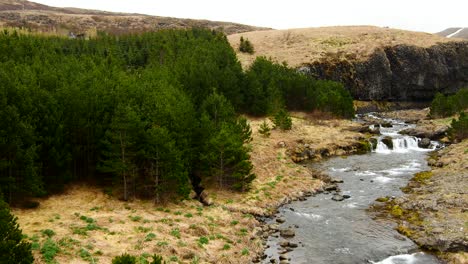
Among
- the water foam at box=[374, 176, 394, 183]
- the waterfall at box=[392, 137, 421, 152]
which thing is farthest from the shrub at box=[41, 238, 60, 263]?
the waterfall at box=[392, 137, 421, 152]

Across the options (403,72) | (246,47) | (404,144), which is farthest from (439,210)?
(246,47)

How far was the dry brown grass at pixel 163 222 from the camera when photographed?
33.0 meters

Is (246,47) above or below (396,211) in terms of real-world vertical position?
above

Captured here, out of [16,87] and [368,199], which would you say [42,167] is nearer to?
[16,87]

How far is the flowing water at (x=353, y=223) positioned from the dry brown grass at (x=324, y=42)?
8134cm

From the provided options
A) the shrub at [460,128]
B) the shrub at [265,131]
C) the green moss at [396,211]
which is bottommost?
the green moss at [396,211]

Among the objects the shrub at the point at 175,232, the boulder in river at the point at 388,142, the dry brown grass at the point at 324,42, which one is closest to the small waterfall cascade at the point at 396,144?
the boulder in river at the point at 388,142

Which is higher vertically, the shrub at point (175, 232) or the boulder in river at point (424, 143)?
the boulder in river at point (424, 143)

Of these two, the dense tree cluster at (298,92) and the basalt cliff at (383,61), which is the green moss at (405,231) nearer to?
the dense tree cluster at (298,92)

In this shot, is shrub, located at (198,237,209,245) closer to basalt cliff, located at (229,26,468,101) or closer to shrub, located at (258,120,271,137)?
shrub, located at (258,120,271,137)

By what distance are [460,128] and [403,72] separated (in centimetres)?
7613

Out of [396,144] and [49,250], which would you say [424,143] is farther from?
[49,250]

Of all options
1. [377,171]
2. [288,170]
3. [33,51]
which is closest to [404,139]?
[377,171]

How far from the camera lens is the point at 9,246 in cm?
2403
